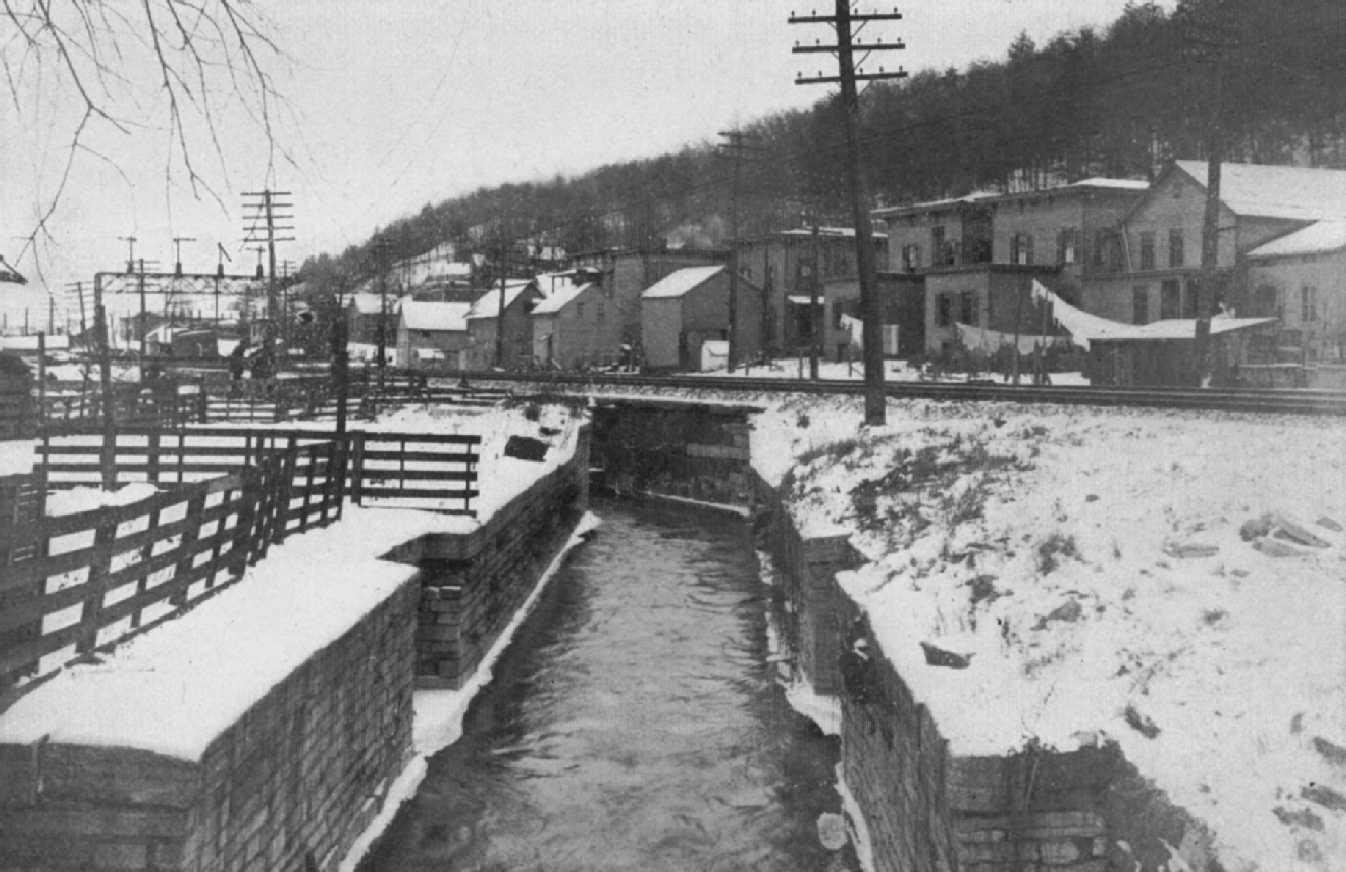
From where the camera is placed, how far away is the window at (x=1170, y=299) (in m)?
50.1

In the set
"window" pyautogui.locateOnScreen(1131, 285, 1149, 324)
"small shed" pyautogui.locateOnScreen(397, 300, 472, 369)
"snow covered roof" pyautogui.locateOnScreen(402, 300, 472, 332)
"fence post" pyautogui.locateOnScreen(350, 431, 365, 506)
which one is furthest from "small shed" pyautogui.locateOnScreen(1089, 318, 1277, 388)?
"snow covered roof" pyautogui.locateOnScreen(402, 300, 472, 332)

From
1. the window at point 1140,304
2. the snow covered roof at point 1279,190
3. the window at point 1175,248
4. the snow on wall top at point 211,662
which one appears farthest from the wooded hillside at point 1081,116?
the snow on wall top at point 211,662

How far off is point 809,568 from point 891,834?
16.7 ft

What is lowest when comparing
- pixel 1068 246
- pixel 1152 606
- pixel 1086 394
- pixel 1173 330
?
→ pixel 1152 606

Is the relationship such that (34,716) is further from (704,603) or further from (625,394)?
(625,394)

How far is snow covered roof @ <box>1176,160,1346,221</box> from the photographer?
150ft

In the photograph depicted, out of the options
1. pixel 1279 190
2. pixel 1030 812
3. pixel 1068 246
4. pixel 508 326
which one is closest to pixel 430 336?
pixel 508 326

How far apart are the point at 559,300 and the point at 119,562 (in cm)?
6039

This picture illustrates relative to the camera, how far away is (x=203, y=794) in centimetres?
584

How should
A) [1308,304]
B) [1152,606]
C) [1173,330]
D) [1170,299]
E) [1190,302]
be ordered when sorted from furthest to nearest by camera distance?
[1170,299], [1190,302], [1308,304], [1173,330], [1152,606]

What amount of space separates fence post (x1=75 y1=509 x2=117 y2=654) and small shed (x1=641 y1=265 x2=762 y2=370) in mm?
55753

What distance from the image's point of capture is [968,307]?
53.4 m

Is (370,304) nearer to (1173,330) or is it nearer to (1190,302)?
(1190,302)

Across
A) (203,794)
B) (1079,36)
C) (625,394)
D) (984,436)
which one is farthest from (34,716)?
(1079,36)
